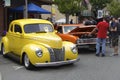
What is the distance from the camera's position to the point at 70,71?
12.3 metres

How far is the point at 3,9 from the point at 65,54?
17163mm

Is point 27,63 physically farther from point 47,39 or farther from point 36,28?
point 36,28

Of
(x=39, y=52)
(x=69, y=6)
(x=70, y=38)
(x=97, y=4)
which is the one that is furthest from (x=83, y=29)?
(x=97, y=4)

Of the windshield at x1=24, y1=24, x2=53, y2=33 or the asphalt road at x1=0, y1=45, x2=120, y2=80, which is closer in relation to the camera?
the asphalt road at x1=0, y1=45, x2=120, y2=80

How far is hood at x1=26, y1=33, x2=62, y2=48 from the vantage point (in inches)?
500

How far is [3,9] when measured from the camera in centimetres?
2914

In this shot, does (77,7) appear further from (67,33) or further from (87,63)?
(87,63)

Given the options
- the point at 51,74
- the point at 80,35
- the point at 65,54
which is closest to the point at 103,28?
the point at 80,35

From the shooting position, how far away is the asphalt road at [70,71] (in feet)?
36.7

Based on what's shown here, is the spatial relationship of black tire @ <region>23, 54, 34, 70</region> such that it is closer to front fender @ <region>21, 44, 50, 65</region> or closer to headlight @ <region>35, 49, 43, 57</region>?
front fender @ <region>21, 44, 50, 65</region>

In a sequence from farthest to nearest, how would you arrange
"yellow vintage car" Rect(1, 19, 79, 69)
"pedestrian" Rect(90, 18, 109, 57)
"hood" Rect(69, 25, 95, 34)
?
"hood" Rect(69, 25, 95, 34) → "pedestrian" Rect(90, 18, 109, 57) → "yellow vintage car" Rect(1, 19, 79, 69)

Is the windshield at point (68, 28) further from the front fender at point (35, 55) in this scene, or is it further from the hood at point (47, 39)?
the front fender at point (35, 55)

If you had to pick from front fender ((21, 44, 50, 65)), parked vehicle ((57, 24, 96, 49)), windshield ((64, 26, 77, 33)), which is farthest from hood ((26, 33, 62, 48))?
windshield ((64, 26, 77, 33))

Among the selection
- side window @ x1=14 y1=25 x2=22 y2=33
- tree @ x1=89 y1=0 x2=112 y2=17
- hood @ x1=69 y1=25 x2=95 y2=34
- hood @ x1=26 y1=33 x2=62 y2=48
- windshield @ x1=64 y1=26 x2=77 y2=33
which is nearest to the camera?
hood @ x1=26 y1=33 x2=62 y2=48
